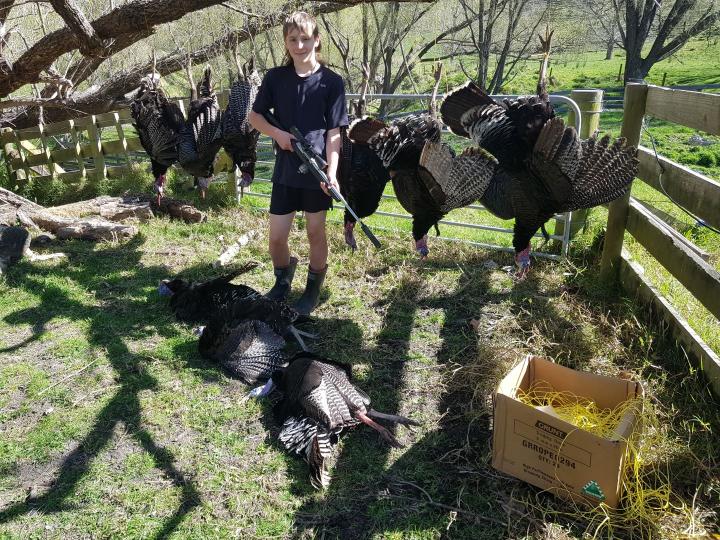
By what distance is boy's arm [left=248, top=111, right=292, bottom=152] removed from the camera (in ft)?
12.7

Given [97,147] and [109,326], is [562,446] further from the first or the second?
[97,147]

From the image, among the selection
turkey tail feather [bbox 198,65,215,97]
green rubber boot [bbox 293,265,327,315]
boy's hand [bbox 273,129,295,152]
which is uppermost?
turkey tail feather [bbox 198,65,215,97]

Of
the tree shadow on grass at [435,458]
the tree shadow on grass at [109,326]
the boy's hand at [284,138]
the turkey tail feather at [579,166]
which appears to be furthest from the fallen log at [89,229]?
the turkey tail feather at [579,166]

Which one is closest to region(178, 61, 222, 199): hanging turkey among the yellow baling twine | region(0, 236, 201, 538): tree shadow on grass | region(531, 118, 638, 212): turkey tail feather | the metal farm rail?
region(0, 236, 201, 538): tree shadow on grass

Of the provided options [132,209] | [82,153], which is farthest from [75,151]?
[132,209]

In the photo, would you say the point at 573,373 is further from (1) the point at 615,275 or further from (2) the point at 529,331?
(1) the point at 615,275

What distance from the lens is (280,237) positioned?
4.58 metres

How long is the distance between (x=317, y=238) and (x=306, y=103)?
115 centimetres

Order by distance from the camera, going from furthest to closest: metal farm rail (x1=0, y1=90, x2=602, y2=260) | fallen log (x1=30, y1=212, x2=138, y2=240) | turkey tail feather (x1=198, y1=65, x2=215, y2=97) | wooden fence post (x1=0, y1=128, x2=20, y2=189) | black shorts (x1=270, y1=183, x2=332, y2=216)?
wooden fence post (x1=0, y1=128, x2=20, y2=189) < metal farm rail (x1=0, y1=90, x2=602, y2=260) < fallen log (x1=30, y1=212, x2=138, y2=240) < turkey tail feather (x1=198, y1=65, x2=215, y2=97) < black shorts (x1=270, y1=183, x2=332, y2=216)

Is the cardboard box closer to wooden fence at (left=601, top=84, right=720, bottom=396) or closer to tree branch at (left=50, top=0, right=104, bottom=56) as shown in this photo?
wooden fence at (left=601, top=84, right=720, bottom=396)

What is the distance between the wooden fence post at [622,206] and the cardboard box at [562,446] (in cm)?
199

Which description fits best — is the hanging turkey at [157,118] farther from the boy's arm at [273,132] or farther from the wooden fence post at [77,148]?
the wooden fence post at [77,148]

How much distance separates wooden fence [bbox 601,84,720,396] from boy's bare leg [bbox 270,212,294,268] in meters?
2.83

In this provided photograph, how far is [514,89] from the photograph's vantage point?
16281mm
